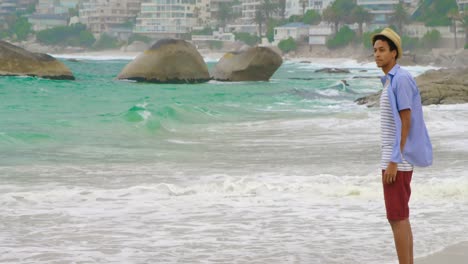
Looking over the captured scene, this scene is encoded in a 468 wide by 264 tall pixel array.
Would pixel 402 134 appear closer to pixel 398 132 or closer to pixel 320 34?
pixel 398 132

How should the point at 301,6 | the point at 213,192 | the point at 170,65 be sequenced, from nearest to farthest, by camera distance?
the point at 213,192, the point at 170,65, the point at 301,6

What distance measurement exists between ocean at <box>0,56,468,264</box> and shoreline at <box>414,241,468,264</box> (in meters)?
0.10

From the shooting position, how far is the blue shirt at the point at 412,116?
5020 millimetres

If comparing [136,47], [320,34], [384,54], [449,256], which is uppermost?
[384,54]

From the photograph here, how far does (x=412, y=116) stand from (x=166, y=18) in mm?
165852

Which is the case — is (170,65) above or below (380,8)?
above

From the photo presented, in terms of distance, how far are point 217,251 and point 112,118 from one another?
42.8 ft

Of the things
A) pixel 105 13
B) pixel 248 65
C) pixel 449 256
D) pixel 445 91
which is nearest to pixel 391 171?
pixel 449 256

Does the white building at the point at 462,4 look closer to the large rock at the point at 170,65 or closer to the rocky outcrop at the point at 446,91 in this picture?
the large rock at the point at 170,65

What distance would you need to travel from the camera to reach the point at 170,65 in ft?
122

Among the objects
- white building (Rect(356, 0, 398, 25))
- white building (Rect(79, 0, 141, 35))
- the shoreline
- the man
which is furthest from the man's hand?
white building (Rect(79, 0, 141, 35))

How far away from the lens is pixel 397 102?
5.03 meters

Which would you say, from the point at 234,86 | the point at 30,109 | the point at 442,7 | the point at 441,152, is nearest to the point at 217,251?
the point at 441,152

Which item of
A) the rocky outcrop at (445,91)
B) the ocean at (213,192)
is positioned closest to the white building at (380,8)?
the rocky outcrop at (445,91)
